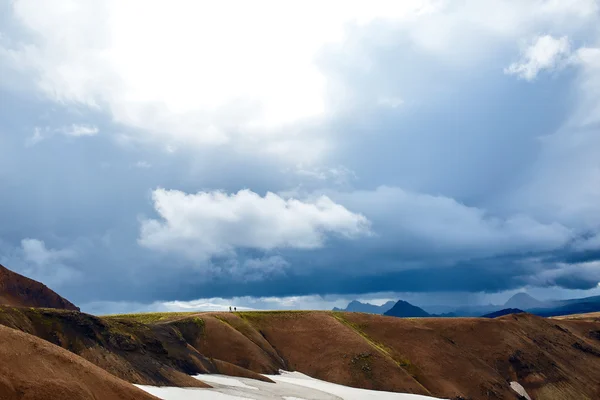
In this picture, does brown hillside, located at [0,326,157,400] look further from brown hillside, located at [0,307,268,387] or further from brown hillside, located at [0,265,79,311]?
brown hillside, located at [0,265,79,311]

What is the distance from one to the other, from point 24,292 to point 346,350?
216 ft

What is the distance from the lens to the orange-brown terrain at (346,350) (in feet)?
169

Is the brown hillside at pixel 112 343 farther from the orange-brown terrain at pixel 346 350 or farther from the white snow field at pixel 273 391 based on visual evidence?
the white snow field at pixel 273 391

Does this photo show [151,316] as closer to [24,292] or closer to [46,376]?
[24,292]

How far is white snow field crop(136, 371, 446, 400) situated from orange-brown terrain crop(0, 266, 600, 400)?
2872mm

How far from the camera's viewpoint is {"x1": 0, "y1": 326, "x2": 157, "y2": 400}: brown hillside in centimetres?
2988

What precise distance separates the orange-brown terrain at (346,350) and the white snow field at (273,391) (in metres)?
2.87

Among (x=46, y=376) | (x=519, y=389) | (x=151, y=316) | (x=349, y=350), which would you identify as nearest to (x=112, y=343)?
(x=46, y=376)

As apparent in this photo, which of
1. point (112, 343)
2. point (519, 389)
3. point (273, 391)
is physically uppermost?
point (112, 343)

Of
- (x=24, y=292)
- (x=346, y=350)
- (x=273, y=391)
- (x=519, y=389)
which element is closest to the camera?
(x=273, y=391)

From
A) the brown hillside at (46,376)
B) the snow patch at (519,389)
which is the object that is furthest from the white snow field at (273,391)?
the snow patch at (519,389)

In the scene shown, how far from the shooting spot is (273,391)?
60094 millimetres

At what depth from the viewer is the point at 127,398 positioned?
35.4 metres

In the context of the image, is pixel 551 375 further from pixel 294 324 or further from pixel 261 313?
pixel 261 313
